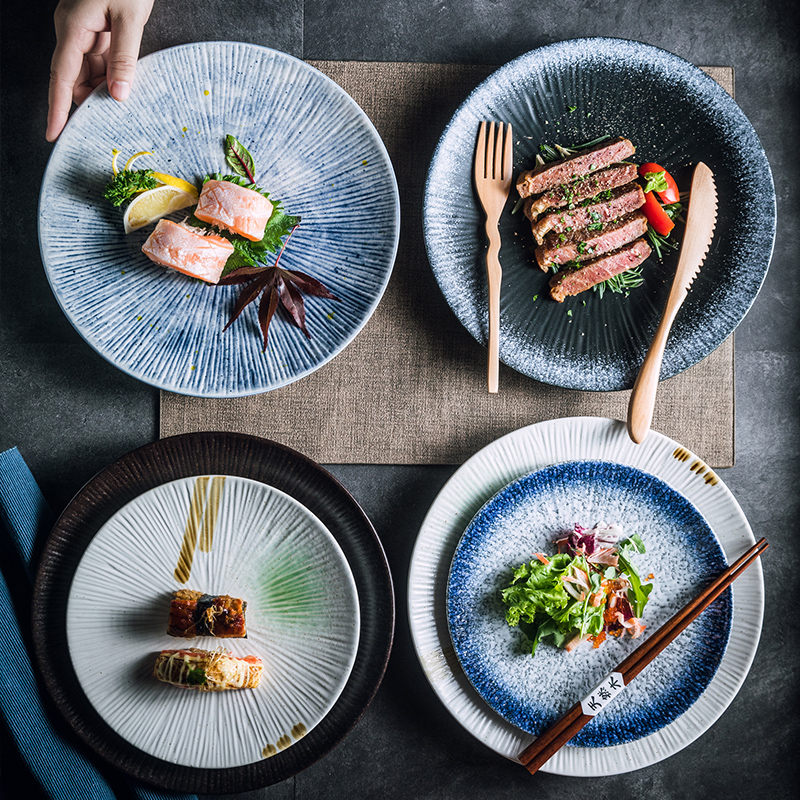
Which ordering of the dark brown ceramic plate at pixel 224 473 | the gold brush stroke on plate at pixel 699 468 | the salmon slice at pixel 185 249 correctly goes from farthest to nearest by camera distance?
the gold brush stroke on plate at pixel 699 468, the dark brown ceramic plate at pixel 224 473, the salmon slice at pixel 185 249

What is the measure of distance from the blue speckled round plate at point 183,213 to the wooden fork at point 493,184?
0.25 metres

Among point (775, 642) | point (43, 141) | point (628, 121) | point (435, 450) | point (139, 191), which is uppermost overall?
point (628, 121)

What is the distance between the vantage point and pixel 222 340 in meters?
1.68

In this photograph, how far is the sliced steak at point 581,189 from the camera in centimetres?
170

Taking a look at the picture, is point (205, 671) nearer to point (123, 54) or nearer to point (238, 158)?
point (238, 158)

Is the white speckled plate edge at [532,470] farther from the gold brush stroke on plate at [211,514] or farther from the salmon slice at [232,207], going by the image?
the salmon slice at [232,207]

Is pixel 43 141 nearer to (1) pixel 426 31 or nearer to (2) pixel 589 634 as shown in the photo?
(1) pixel 426 31

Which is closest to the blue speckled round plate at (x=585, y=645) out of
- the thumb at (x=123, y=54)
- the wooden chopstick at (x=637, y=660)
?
the wooden chopstick at (x=637, y=660)

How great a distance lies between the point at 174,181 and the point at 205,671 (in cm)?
126

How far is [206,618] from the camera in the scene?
5.31 feet

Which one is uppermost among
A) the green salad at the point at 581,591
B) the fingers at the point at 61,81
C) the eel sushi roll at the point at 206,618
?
the fingers at the point at 61,81

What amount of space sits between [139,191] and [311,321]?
0.54m

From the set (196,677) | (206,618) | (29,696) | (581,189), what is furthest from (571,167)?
(29,696)

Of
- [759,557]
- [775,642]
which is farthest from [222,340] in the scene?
[775,642]
